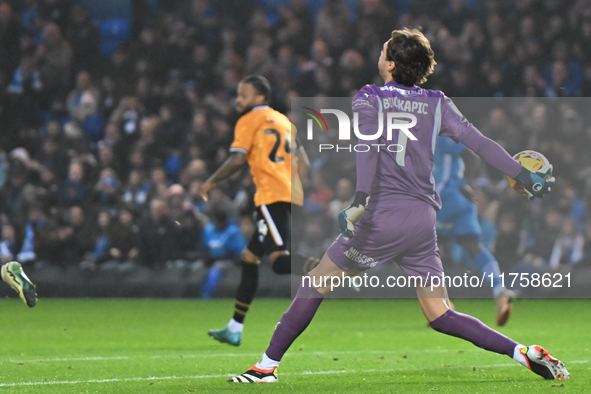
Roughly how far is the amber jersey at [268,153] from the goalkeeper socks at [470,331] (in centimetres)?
307

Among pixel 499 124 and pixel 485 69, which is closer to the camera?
pixel 499 124

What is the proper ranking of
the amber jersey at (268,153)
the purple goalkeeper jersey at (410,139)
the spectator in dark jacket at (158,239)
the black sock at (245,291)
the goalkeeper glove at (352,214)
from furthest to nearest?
the spectator in dark jacket at (158,239), the amber jersey at (268,153), the black sock at (245,291), the purple goalkeeper jersey at (410,139), the goalkeeper glove at (352,214)

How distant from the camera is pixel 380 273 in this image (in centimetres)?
1298

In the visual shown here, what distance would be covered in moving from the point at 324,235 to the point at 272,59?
484 cm

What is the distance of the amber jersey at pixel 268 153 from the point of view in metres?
7.98

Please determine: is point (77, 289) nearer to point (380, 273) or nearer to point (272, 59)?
point (380, 273)

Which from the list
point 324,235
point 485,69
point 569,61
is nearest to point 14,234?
point 324,235

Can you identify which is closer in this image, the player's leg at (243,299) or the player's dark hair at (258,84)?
the player's leg at (243,299)

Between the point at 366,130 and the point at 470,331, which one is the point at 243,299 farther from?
the point at 366,130

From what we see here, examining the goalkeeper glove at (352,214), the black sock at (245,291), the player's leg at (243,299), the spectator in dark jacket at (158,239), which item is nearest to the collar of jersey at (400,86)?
the goalkeeper glove at (352,214)

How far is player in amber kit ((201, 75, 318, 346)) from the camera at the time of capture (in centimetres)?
788

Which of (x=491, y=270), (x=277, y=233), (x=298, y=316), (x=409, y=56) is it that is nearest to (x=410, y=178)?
(x=409, y=56)

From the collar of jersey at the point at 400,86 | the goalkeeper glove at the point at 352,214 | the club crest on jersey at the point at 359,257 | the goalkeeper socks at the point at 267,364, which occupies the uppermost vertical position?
the collar of jersey at the point at 400,86

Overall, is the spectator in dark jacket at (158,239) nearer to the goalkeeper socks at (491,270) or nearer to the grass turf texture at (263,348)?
the grass turf texture at (263,348)
